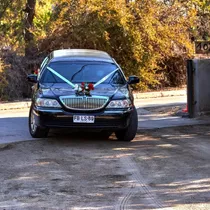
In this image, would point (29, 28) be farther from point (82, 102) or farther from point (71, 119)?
point (71, 119)

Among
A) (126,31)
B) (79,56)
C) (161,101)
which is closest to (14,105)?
(161,101)

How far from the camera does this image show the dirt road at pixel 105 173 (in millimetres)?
5852

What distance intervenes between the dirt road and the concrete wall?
3.28m

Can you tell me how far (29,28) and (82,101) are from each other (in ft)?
36.3

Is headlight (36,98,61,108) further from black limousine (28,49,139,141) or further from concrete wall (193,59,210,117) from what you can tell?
Answer: concrete wall (193,59,210,117)

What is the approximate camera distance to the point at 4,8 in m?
20.1

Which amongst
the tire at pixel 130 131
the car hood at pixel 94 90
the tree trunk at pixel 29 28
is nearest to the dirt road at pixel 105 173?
the tire at pixel 130 131

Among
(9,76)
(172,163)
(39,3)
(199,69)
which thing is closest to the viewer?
(172,163)

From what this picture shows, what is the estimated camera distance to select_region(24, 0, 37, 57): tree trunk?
18156mm

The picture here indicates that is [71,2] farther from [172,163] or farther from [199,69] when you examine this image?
[172,163]

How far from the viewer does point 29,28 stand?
19.3m

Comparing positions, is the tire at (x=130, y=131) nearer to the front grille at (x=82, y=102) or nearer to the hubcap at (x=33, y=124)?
the front grille at (x=82, y=102)

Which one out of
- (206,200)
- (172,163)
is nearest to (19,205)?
(206,200)

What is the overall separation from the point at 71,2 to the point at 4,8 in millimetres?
3857
